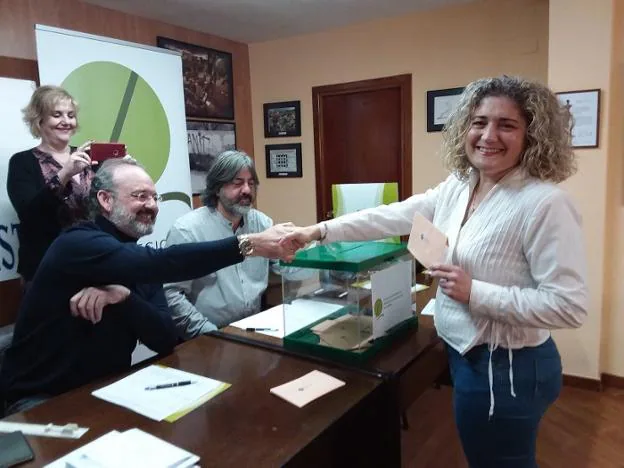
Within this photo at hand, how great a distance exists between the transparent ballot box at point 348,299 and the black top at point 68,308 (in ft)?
0.87

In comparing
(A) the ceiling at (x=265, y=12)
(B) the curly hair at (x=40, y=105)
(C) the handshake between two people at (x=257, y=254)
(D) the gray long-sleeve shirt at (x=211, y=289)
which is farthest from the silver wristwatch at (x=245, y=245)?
(A) the ceiling at (x=265, y=12)

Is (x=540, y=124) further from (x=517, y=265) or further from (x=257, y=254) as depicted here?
(x=257, y=254)

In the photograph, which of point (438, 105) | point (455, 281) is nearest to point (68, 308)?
point (455, 281)

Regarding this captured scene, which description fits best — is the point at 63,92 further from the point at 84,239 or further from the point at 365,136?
the point at 365,136

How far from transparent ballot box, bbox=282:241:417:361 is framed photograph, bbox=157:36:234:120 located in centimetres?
284

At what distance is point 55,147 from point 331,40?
2511 mm

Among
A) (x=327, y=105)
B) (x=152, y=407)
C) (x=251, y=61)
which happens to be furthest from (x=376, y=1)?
(x=152, y=407)

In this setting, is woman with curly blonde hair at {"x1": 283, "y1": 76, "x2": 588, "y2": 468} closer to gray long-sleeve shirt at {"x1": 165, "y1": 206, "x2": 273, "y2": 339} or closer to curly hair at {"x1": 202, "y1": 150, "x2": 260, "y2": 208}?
gray long-sleeve shirt at {"x1": 165, "y1": 206, "x2": 273, "y2": 339}

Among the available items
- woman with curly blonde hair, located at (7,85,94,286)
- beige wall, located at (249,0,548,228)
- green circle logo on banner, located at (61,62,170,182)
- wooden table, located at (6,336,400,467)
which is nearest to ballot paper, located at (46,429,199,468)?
wooden table, located at (6,336,400,467)

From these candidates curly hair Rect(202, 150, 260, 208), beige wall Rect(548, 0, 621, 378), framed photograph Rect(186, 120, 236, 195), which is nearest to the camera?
curly hair Rect(202, 150, 260, 208)

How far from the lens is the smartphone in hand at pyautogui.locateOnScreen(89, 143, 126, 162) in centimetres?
238

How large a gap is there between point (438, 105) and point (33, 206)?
2.82 meters

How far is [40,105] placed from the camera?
8.03ft

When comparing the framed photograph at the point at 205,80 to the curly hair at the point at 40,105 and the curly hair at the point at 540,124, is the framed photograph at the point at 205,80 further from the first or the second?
the curly hair at the point at 540,124
